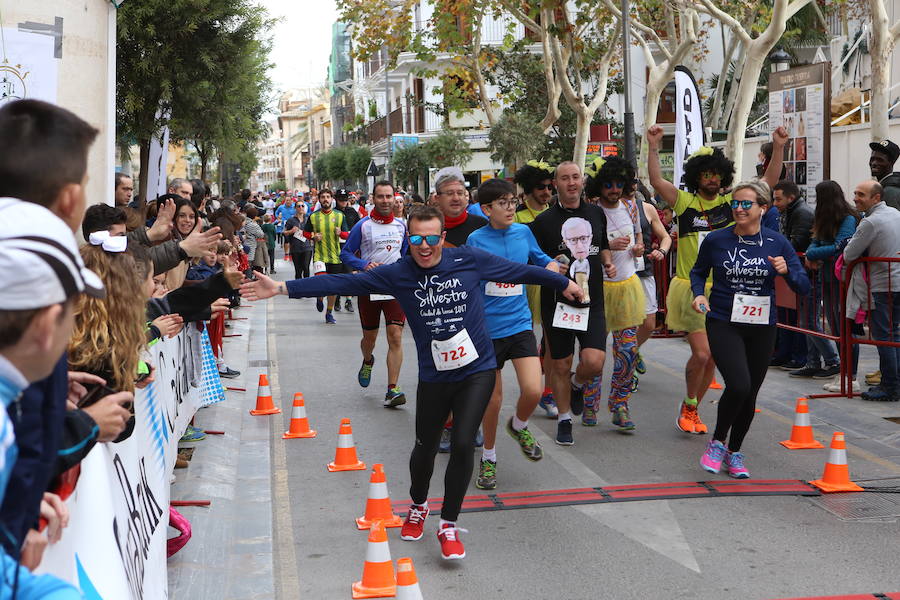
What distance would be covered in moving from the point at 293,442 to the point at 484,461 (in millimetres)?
2170

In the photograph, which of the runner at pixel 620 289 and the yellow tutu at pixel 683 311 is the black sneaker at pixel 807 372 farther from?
the runner at pixel 620 289

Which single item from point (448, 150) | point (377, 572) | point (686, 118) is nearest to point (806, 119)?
point (686, 118)

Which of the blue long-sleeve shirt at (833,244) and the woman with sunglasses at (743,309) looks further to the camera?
the blue long-sleeve shirt at (833,244)

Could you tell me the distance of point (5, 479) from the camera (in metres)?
1.99

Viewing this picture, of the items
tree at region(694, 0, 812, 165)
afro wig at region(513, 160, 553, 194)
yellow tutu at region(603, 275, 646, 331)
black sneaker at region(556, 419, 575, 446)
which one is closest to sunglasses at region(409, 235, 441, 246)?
afro wig at region(513, 160, 553, 194)

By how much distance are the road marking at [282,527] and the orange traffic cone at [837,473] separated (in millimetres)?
3347

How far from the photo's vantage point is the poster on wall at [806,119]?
1362cm

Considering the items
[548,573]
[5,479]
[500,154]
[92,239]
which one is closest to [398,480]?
[548,573]

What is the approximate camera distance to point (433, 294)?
572 cm

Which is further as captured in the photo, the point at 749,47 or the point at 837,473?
the point at 749,47

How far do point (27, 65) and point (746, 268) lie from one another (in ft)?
15.8

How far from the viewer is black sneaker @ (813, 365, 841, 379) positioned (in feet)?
35.4

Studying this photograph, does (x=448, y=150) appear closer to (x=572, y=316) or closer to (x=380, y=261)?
(x=380, y=261)

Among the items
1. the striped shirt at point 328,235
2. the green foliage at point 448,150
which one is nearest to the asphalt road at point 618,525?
the striped shirt at point 328,235
